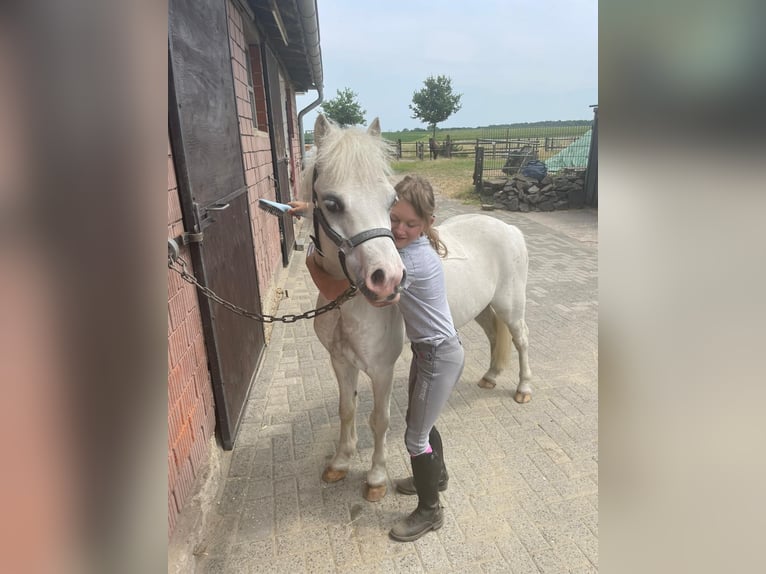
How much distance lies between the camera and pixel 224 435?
9.07 ft

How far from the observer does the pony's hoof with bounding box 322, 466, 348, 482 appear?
2.57 m

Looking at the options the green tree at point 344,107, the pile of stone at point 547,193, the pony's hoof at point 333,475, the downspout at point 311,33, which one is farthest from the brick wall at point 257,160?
the green tree at point 344,107

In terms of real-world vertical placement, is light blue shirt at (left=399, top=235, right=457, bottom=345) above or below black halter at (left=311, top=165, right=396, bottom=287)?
below

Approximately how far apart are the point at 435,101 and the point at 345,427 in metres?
42.3

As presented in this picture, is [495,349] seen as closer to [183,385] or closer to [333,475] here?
[333,475]

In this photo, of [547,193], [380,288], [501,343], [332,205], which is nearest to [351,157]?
[332,205]

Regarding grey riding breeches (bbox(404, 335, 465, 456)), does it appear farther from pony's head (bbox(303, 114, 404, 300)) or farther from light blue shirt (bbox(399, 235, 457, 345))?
pony's head (bbox(303, 114, 404, 300))

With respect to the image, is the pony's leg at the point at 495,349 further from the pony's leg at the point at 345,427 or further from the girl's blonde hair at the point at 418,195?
the girl's blonde hair at the point at 418,195

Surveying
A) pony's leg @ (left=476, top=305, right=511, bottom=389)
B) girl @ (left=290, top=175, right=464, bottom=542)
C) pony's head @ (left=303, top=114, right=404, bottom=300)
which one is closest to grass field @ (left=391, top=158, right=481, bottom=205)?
pony's leg @ (left=476, top=305, right=511, bottom=389)

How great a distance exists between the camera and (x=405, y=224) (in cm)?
195
